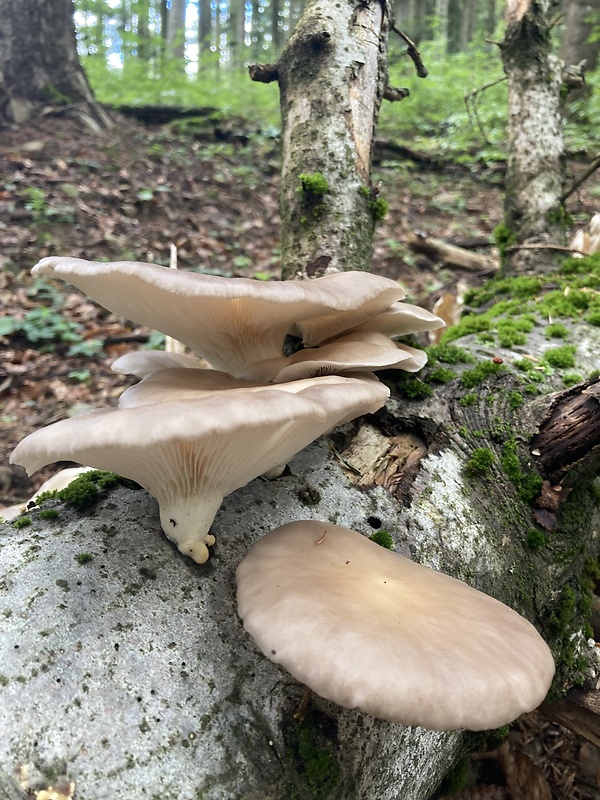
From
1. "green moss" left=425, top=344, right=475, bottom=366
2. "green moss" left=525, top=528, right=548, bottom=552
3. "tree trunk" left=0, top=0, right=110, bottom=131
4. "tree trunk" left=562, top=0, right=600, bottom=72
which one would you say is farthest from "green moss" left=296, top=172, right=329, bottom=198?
"tree trunk" left=562, top=0, right=600, bottom=72

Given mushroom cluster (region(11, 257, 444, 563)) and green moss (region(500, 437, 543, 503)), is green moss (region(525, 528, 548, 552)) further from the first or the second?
mushroom cluster (region(11, 257, 444, 563))

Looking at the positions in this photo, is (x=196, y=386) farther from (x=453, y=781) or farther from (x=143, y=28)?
(x=143, y=28)

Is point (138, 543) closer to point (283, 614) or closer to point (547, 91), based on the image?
point (283, 614)

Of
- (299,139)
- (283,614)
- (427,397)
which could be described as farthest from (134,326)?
(283,614)

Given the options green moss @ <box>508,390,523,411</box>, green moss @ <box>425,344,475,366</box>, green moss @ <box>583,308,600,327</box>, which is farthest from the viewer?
green moss @ <box>583,308,600,327</box>

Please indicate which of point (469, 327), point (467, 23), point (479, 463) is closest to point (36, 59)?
point (469, 327)

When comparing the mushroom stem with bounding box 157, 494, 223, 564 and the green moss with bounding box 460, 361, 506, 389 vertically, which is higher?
the green moss with bounding box 460, 361, 506, 389
